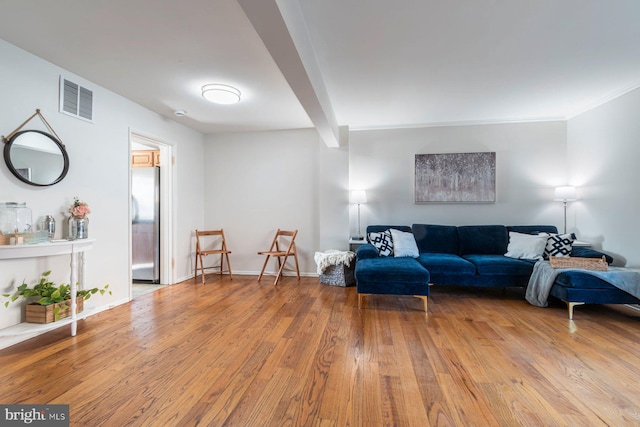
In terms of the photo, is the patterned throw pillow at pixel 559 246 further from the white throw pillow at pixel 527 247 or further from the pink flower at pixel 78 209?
the pink flower at pixel 78 209

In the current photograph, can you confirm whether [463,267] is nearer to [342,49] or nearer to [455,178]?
[455,178]

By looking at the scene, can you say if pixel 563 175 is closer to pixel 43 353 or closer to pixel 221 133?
pixel 221 133

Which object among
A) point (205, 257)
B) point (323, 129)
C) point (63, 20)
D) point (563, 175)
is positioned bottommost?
point (205, 257)

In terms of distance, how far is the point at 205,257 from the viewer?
4.73m

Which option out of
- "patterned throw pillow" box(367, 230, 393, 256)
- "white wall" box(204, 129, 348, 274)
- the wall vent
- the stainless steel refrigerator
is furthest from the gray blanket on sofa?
the wall vent

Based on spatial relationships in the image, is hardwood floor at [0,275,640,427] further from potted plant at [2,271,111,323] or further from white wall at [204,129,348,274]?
white wall at [204,129,348,274]

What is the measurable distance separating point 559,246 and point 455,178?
1506mm

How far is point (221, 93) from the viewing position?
296cm

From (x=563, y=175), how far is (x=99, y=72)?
19.0ft

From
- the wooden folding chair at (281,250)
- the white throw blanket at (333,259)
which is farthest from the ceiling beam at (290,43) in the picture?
the wooden folding chair at (281,250)

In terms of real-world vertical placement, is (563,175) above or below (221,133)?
below

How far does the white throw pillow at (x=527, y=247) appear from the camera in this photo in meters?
3.43

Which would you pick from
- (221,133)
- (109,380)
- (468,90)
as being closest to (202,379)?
(109,380)

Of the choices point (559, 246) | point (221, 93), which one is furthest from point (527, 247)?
point (221, 93)
